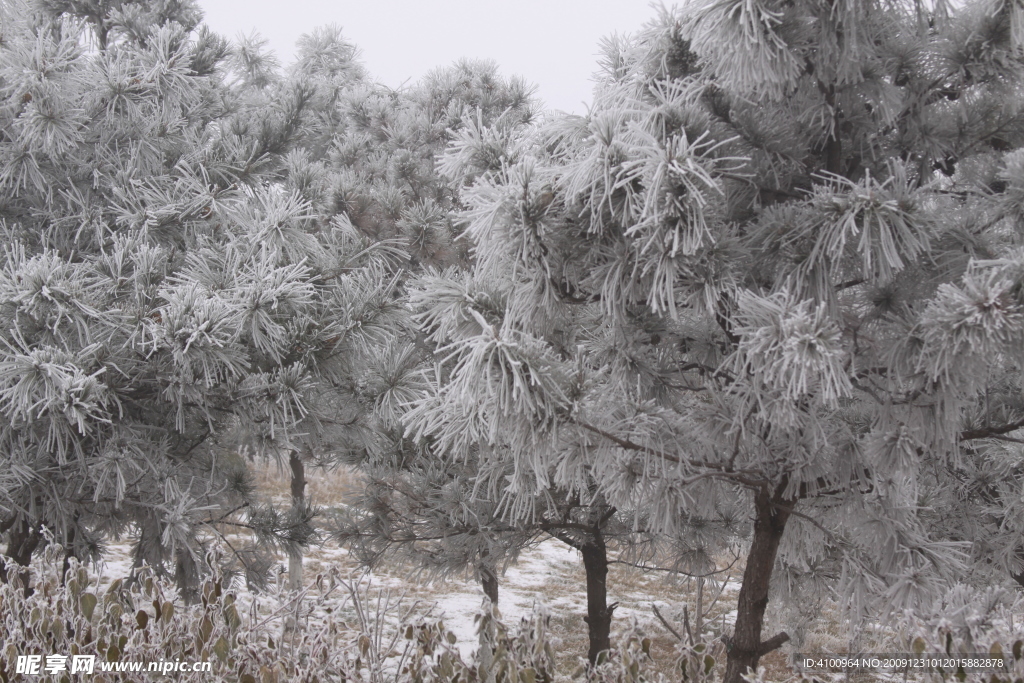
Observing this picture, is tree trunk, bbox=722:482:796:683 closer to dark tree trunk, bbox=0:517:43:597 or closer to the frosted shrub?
the frosted shrub

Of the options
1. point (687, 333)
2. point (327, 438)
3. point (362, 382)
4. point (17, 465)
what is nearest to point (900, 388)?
point (687, 333)

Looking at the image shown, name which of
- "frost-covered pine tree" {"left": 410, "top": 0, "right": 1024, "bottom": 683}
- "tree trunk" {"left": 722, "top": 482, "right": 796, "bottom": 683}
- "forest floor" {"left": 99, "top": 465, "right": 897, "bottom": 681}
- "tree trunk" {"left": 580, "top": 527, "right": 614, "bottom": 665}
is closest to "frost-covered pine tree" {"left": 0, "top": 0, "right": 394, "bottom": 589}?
"frost-covered pine tree" {"left": 410, "top": 0, "right": 1024, "bottom": 683}

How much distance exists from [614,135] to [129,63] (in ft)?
11.2

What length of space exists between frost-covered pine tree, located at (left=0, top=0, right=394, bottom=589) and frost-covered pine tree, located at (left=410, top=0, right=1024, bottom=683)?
1.35 meters

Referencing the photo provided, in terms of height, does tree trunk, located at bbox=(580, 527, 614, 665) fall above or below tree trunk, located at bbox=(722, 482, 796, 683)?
below

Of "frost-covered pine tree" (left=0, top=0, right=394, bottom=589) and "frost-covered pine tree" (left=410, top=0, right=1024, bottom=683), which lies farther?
"frost-covered pine tree" (left=0, top=0, right=394, bottom=589)

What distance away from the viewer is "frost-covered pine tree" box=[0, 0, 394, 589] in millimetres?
3309

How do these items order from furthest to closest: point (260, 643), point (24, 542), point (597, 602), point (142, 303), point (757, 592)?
point (597, 602), point (24, 542), point (142, 303), point (757, 592), point (260, 643)

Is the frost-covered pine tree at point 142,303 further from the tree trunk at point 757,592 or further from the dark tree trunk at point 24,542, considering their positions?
the tree trunk at point 757,592

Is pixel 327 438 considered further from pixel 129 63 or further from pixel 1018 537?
pixel 1018 537

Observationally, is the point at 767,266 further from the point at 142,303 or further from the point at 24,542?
the point at 24,542

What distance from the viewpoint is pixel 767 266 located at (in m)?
2.20

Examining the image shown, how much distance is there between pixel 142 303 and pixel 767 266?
9.44ft

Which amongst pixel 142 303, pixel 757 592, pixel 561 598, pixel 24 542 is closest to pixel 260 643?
pixel 757 592
